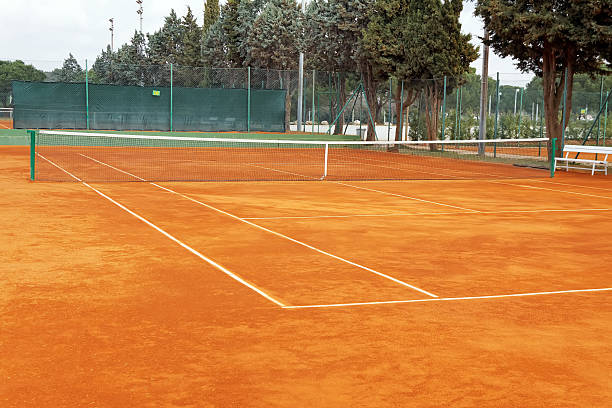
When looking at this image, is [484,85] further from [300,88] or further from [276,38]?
[276,38]

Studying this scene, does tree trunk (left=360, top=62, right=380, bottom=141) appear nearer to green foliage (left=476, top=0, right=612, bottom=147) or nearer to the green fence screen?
the green fence screen

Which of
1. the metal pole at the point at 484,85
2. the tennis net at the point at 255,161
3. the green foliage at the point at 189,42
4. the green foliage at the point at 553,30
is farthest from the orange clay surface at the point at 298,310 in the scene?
the green foliage at the point at 189,42

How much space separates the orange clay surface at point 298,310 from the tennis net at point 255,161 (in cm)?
558

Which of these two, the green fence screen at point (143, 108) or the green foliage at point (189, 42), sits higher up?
the green foliage at point (189, 42)

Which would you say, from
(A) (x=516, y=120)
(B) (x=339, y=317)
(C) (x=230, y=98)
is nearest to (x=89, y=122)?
(C) (x=230, y=98)

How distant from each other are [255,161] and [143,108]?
11.0 metres

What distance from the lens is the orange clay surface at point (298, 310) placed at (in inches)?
153

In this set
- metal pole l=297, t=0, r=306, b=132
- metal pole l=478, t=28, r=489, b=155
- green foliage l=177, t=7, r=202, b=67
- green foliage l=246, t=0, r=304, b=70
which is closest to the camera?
metal pole l=478, t=28, r=489, b=155

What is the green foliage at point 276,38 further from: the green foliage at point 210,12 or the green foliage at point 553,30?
the green foliage at point 553,30

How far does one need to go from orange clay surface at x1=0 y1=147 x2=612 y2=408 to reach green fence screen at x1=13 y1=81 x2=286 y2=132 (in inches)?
818

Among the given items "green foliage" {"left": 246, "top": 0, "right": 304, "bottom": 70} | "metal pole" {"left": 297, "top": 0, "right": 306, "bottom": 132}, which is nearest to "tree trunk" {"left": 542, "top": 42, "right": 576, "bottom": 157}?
"metal pole" {"left": 297, "top": 0, "right": 306, "bottom": 132}

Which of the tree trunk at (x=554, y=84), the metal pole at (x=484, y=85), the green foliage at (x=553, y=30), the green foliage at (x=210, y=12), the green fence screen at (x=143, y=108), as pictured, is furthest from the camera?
the green foliage at (x=210, y=12)

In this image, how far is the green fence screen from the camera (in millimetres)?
30266

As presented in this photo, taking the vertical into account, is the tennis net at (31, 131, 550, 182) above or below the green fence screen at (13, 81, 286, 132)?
below
